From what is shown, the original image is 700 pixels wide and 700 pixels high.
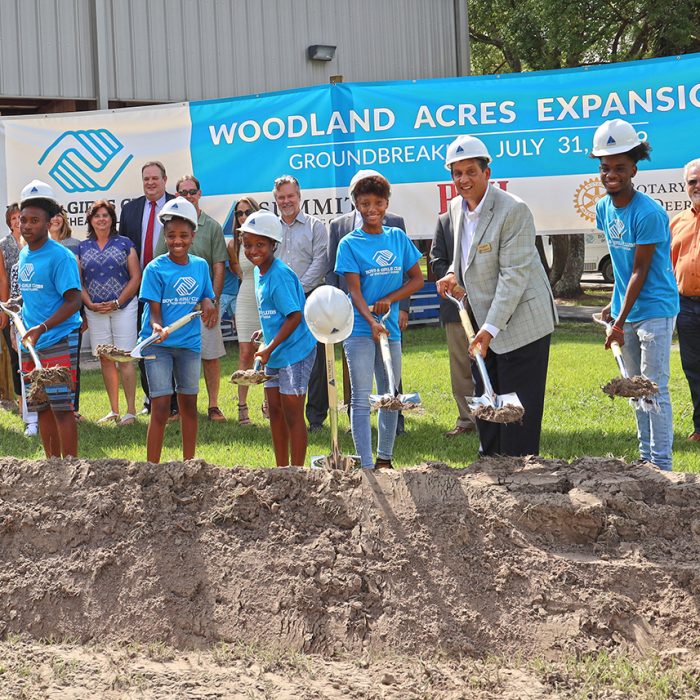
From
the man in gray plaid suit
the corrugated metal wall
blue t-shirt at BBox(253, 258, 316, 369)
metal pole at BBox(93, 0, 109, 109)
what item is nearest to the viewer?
the man in gray plaid suit

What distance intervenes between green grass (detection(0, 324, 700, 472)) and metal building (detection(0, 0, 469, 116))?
5334mm

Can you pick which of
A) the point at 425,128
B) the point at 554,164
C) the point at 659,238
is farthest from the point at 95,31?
the point at 659,238

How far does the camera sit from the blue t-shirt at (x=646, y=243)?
5805mm

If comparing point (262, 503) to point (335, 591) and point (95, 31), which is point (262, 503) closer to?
point (335, 591)

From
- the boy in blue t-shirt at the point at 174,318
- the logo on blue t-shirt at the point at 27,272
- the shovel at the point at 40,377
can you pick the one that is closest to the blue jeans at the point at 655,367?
the boy in blue t-shirt at the point at 174,318

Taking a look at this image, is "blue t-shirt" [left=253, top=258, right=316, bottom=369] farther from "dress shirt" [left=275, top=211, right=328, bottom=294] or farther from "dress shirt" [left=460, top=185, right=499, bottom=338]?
"dress shirt" [left=275, top=211, right=328, bottom=294]

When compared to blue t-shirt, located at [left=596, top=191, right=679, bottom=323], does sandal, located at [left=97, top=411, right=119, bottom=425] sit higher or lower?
lower

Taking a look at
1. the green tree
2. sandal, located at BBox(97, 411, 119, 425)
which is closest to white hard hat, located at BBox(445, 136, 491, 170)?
sandal, located at BBox(97, 411, 119, 425)

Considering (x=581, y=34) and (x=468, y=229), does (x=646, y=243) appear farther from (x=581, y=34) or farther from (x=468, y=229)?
(x=581, y=34)

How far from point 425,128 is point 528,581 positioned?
659 cm

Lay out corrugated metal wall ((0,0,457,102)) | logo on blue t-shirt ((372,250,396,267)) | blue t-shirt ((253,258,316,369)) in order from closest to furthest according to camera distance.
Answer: blue t-shirt ((253,258,316,369))
logo on blue t-shirt ((372,250,396,267))
corrugated metal wall ((0,0,457,102))

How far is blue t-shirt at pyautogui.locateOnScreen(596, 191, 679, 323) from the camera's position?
580cm

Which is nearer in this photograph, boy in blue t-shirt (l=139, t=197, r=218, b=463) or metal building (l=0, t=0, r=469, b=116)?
boy in blue t-shirt (l=139, t=197, r=218, b=463)

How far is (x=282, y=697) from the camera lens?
3.85 meters
